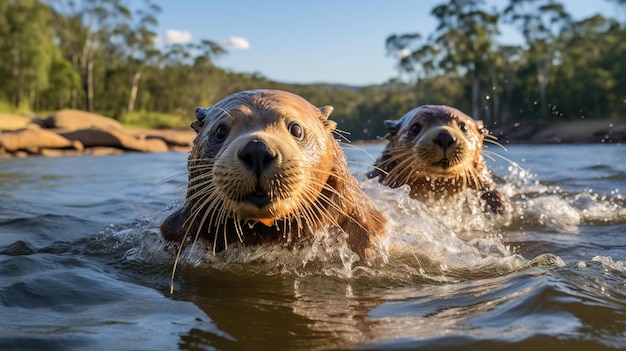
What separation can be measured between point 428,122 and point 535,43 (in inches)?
1988

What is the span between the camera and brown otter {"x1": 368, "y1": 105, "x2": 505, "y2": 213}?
5625mm

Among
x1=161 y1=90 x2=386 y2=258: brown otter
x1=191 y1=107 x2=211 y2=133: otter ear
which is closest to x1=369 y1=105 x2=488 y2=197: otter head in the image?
x1=161 y1=90 x2=386 y2=258: brown otter

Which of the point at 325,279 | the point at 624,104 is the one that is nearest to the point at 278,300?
the point at 325,279

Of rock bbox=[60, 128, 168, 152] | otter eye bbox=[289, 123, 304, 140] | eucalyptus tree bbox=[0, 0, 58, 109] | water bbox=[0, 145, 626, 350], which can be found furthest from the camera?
eucalyptus tree bbox=[0, 0, 58, 109]

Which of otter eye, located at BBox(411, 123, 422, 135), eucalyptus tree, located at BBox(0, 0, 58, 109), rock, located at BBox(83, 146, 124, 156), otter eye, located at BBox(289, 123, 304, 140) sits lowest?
rock, located at BBox(83, 146, 124, 156)

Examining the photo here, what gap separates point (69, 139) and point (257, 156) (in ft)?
87.8

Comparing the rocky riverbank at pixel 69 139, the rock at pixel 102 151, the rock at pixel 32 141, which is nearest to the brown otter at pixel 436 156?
the rocky riverbank at pixel 69 139

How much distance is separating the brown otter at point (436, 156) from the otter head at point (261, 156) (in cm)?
166

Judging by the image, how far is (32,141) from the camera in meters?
23.6

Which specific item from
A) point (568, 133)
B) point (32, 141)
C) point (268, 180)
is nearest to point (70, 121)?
point (32, 141)

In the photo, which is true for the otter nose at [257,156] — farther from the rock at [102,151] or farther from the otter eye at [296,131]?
the rock at [102,151]

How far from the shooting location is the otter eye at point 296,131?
140 inches

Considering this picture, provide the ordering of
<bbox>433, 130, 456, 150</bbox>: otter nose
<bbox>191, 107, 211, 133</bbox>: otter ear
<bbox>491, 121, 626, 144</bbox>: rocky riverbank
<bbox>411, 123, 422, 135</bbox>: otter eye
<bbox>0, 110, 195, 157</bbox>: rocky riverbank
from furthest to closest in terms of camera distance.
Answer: <bbox>491, 121, 626, 144</bbox>: rocky riverbank, <bbox>0, 110, 195, 157</bbox>: rocky riverbank, <bbox>411, 123, 422, 135</bbox>: otter eye, <bbox>433, 130, 456, 150</bbox>: otter nose, <bbox>191, 107, 211, 133</bbox>: otter ear

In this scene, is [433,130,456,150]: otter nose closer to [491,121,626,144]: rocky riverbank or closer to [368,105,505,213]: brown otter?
[368,105,505,213]: brown otter
